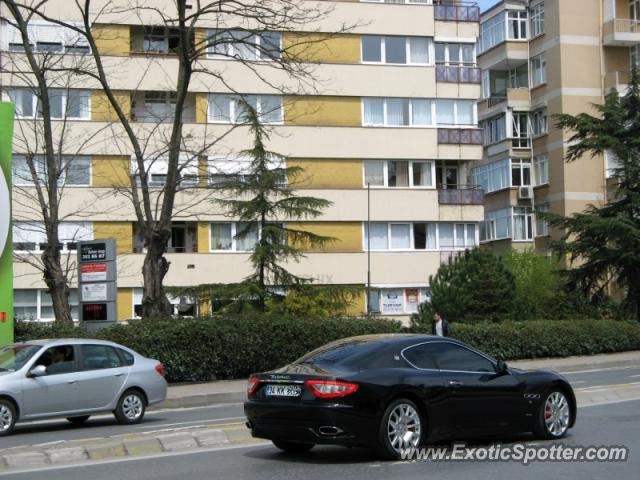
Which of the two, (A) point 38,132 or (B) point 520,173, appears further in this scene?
(B) point 520,173

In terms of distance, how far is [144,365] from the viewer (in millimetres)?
17422

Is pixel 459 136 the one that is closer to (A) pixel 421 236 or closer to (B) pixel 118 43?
(A) pixel 421 236

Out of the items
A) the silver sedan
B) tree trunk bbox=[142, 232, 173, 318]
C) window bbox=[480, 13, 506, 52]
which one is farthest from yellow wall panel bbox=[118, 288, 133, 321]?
the silver sedan

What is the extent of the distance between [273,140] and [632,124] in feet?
53.1

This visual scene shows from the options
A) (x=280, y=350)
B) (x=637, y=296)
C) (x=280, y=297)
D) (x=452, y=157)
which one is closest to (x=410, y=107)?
(x=452, y=157)

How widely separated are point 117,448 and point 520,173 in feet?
159

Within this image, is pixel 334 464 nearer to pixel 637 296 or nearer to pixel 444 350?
pixel 444 350

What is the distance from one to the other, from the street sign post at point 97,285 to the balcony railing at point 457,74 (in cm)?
2856

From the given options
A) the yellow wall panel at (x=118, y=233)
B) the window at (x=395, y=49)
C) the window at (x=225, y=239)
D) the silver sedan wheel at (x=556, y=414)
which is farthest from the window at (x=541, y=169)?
the silver sedan wheel at (x=556, y=414)

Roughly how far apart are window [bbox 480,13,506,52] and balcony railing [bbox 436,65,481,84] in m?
8.78

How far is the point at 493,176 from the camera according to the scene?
59.1 metres

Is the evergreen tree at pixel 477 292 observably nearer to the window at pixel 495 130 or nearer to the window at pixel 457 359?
the window at pixel 495 130

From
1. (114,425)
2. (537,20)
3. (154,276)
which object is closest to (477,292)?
(154,276)

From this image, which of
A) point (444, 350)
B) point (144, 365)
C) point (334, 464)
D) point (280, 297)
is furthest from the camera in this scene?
point (280, 297)
